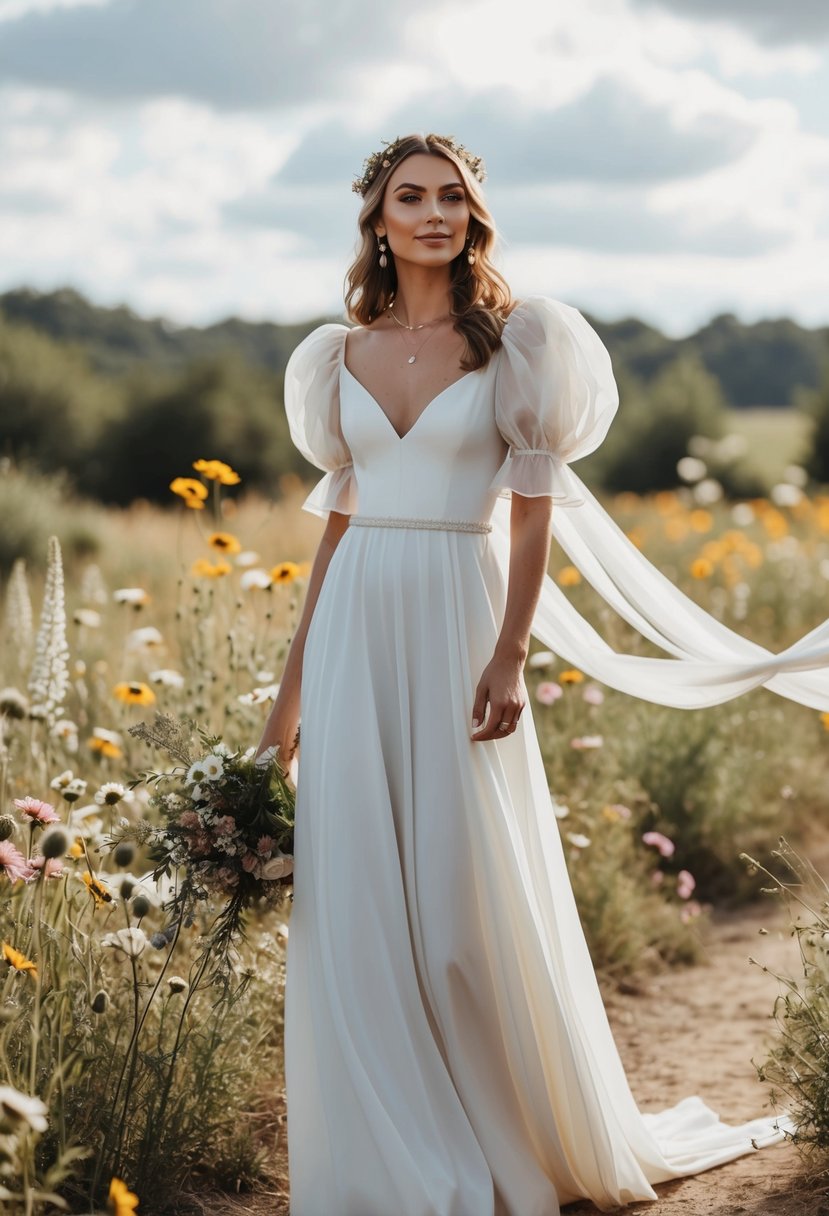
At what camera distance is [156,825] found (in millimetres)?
3264

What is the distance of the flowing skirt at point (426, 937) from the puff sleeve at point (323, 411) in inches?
11.7

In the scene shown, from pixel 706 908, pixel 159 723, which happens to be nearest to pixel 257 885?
pixel 159 723

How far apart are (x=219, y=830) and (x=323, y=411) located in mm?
1062

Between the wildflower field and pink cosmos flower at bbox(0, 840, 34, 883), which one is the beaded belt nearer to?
the wildflower field

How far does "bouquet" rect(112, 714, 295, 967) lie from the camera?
3.00 metres

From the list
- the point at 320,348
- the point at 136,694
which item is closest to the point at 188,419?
the point at 136,694

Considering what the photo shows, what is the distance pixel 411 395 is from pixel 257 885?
116cm

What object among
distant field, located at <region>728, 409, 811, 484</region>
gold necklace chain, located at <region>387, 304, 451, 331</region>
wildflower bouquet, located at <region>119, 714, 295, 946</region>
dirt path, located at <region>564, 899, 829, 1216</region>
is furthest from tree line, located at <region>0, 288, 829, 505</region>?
wildflower bouquet, located at <region>119, 714, 295, 946</region>

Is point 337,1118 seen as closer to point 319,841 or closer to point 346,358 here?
point 319,841

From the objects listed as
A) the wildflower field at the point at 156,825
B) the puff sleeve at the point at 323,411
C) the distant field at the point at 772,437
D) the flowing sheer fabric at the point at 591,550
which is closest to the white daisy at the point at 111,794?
the wildflower field at the point at 156,825

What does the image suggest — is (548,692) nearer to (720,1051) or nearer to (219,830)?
(720,1051)

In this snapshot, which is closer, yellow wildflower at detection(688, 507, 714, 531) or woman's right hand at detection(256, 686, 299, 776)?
woman's right hand at detection(256, 686, 299, 776)

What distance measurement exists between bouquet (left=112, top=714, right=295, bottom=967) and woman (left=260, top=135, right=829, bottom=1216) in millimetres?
82

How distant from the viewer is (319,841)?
3033 mm
